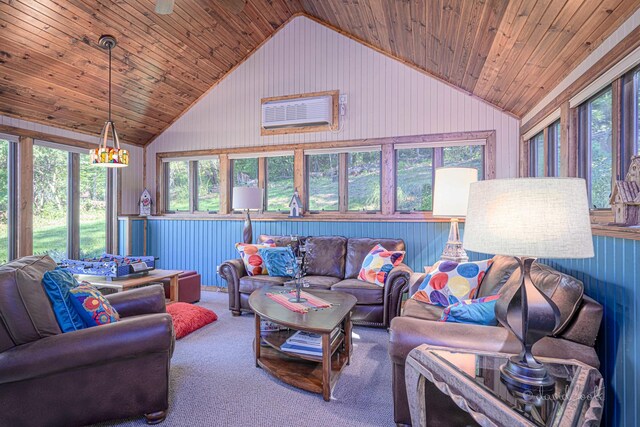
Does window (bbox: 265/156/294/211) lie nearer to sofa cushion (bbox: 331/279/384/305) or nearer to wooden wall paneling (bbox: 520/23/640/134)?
sofa cushion (bbox: 331/279/384/305)

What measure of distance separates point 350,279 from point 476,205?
264 centimetres

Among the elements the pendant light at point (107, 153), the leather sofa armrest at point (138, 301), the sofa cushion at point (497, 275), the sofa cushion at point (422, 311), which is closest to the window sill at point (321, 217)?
the sofa cushion at point (497, 275)

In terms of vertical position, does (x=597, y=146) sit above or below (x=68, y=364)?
above

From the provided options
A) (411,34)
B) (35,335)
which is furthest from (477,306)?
(411,34)

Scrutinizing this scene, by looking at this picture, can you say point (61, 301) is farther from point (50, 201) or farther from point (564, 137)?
point (564, 137)

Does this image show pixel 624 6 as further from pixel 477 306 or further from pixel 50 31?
pixel 50 31

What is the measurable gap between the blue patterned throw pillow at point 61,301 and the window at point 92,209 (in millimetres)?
3645

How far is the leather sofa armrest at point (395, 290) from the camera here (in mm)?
3320

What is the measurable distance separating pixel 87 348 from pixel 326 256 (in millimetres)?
2755

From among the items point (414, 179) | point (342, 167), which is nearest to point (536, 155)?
point (414, 179)

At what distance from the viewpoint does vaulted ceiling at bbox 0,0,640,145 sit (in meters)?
2.28

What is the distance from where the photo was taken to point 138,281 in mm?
3371

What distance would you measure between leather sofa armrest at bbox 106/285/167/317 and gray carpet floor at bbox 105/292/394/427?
506 mm

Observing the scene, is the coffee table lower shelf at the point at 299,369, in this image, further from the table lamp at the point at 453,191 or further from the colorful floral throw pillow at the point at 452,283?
the table lamp at the point at 453,191
